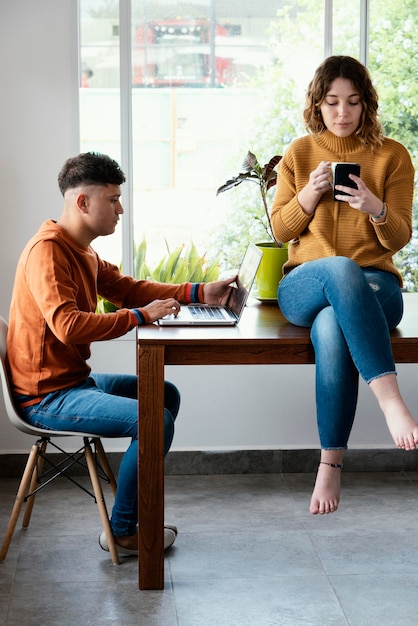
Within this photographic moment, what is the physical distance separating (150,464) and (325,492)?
51 cm

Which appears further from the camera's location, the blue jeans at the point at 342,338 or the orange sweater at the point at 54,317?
the orange sweater at the point at 54,317

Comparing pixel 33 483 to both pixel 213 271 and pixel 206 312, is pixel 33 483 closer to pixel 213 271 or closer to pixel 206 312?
pixel 206 312

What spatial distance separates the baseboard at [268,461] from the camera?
3.83m


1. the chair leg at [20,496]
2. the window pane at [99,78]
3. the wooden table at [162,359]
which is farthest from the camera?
the window pane at [99,78]

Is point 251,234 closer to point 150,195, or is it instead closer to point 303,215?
point 150,195

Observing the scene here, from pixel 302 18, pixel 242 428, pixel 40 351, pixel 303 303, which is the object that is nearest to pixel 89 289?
pixel 40 351

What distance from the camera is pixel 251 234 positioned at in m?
3.85

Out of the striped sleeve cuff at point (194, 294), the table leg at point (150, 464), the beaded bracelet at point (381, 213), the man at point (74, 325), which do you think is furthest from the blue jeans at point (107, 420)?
the beaded bracelet at point (381, 213)

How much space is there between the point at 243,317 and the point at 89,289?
1.66ft

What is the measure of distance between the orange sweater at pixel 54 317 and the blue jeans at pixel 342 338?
563 millimetres

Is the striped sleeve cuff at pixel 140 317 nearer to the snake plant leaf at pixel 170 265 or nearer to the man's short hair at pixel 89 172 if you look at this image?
the man's short hair at pixel 89 172

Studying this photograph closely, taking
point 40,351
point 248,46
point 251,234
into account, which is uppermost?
point 248,46

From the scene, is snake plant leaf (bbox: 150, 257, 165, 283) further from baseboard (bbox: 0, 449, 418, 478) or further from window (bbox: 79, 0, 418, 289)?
baseboard (bbox: 0, 449, 418, 478)

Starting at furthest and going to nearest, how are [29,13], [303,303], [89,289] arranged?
[29,13]
[89,289]
[303,303]
